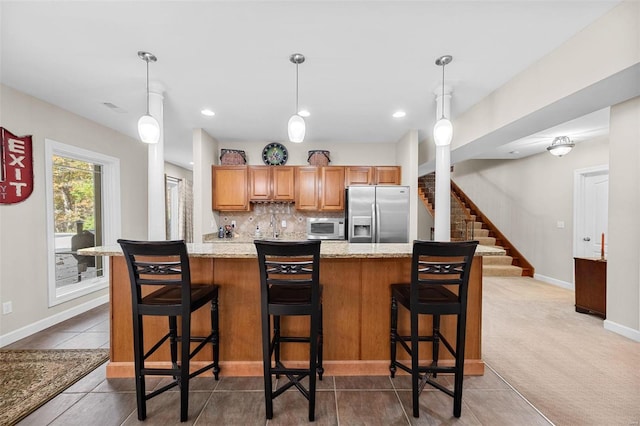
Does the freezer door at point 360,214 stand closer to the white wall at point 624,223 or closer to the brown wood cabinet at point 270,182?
the brown wood cabinet at point 270,182

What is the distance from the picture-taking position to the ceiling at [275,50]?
1812 millimetres

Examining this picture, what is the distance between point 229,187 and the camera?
4715 millimetres

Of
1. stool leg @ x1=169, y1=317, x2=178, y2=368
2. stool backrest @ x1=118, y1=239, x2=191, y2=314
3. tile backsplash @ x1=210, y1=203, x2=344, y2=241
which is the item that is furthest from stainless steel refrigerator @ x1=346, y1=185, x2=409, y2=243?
stool backrest @ x1=118, y1=239, x2=191, y2=314

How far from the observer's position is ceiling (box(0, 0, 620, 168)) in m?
1.81

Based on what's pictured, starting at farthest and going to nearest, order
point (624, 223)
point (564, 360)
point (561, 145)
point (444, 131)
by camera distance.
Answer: point (561, 145) < point (624, 223) < point (444, 131) < point (564, 360)

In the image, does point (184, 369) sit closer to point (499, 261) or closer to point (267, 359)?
point (267, 359)

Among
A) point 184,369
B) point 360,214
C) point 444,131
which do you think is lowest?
point 184,369

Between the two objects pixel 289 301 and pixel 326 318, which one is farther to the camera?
pixel 326 318

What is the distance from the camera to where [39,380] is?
212cm

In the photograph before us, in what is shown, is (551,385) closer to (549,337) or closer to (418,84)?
(549,337)

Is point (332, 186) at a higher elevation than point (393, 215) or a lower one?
higher

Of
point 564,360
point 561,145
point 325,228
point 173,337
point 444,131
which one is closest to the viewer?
point 173,337

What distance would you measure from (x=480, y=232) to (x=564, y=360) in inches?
173

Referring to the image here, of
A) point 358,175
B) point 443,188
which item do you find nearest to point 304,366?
point 443,188
